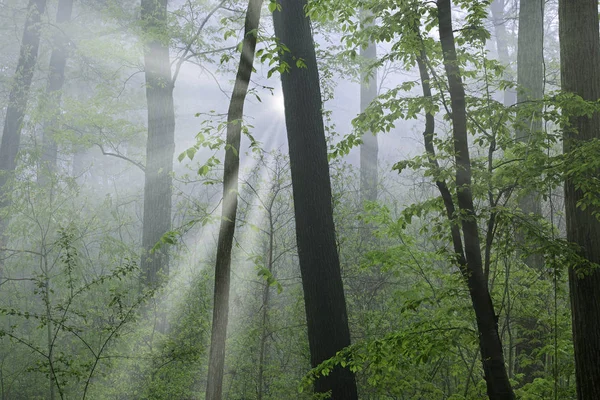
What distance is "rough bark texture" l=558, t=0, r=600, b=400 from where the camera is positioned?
4.52 meters

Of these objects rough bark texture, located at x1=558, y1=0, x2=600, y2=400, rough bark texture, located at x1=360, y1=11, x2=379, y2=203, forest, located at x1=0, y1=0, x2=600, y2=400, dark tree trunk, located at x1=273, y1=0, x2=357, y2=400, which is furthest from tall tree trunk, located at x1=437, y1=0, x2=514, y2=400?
rough bark texture, located at x1=360, y1=11, x2=379, y2=203

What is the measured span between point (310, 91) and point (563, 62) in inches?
94.7

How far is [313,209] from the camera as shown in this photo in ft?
17.8

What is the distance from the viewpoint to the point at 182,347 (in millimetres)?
6965

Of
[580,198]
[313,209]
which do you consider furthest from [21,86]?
[580,198]

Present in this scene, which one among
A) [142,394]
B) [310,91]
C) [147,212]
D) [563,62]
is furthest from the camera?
[147,212]

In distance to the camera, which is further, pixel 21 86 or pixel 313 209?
pixel 21 86

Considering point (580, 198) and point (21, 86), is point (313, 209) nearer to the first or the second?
point (580, 198)

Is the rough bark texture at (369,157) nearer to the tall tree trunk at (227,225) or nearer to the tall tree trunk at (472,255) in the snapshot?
the tall tree trunk at (472,255)

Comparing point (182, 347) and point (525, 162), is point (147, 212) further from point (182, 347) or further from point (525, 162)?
point (525, 162)

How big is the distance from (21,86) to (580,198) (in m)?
16.3

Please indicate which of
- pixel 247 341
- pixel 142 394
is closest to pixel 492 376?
pixel 247 341

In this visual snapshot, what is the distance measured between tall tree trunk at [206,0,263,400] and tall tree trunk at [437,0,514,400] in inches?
61.1

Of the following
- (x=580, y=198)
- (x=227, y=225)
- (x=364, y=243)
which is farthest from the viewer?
(x=364, y=243)
